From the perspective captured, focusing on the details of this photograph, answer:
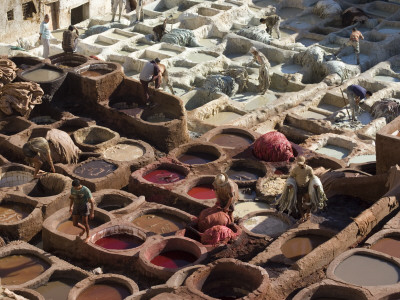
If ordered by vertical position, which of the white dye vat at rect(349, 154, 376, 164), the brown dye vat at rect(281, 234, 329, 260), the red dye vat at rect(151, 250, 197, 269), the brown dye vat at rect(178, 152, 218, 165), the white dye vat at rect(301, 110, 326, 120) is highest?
the brown dye vat at rect(281, 234, 329, 260)

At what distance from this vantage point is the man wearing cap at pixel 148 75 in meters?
24.9

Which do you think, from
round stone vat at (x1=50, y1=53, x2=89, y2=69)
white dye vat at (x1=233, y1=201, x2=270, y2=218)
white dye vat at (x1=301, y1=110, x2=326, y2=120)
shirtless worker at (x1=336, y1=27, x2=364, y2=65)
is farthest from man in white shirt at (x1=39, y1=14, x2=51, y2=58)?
white dye vat at (x1=233, y1=201, x2=270, y2=218)

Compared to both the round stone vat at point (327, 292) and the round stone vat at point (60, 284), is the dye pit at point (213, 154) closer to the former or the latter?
the round stone vat at point (60, 284)

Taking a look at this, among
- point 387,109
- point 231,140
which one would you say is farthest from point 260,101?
point 231,140

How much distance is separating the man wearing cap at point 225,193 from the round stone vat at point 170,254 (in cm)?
128

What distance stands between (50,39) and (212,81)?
6944 millimetres

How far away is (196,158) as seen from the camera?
76.3ft

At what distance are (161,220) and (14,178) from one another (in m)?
4.26

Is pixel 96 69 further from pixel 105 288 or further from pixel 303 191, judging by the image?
pixel 105 288

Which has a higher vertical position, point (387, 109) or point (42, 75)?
point (42, 75)

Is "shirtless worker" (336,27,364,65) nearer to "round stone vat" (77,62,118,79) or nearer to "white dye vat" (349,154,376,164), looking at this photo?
"white dye vat" (349,154,376,164)

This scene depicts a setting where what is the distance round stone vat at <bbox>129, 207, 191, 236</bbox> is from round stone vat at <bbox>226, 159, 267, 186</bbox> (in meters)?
2.79

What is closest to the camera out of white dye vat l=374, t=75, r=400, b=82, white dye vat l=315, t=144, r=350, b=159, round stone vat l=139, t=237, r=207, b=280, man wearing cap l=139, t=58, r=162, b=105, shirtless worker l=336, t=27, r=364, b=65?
round stone vat l=139, t=237, r=207, b=280

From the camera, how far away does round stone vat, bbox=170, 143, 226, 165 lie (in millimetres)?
23031
